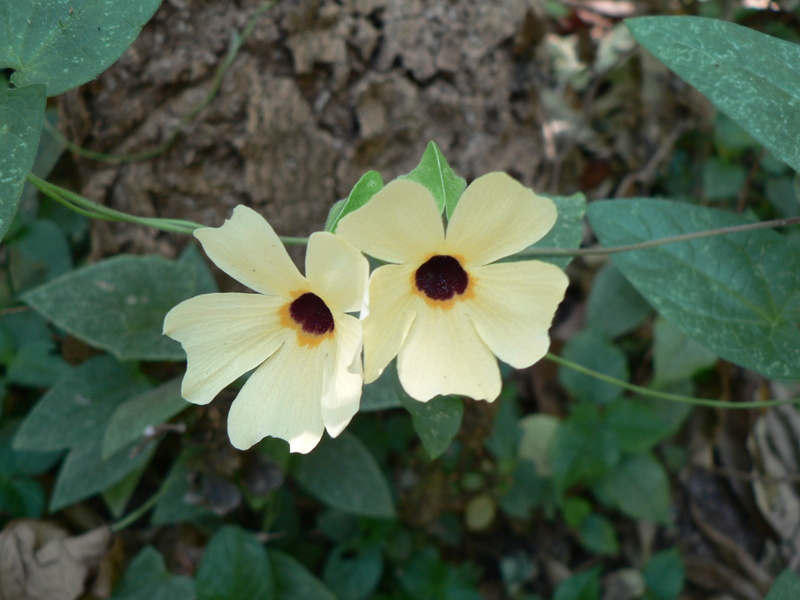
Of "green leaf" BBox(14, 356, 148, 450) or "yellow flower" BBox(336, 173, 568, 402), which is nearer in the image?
"yellow flower" BBox(336, 173, 568, 402)

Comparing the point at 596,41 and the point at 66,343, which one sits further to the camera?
the point at 596,41

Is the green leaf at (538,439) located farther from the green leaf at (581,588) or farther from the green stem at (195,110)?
the green stem at (195,110)

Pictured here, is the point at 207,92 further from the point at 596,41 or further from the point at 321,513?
the point at 596,41

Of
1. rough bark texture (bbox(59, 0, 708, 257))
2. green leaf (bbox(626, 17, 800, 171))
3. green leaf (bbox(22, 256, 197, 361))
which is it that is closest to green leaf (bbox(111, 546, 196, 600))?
green leaf (bbox(22, 256, 197, 361))

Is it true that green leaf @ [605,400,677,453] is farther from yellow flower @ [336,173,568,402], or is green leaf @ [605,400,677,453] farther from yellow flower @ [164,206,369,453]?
yellow flower @ [164,206,369,453]

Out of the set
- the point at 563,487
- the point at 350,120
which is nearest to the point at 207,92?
the point at 350,120

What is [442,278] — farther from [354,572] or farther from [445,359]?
[354,572]
